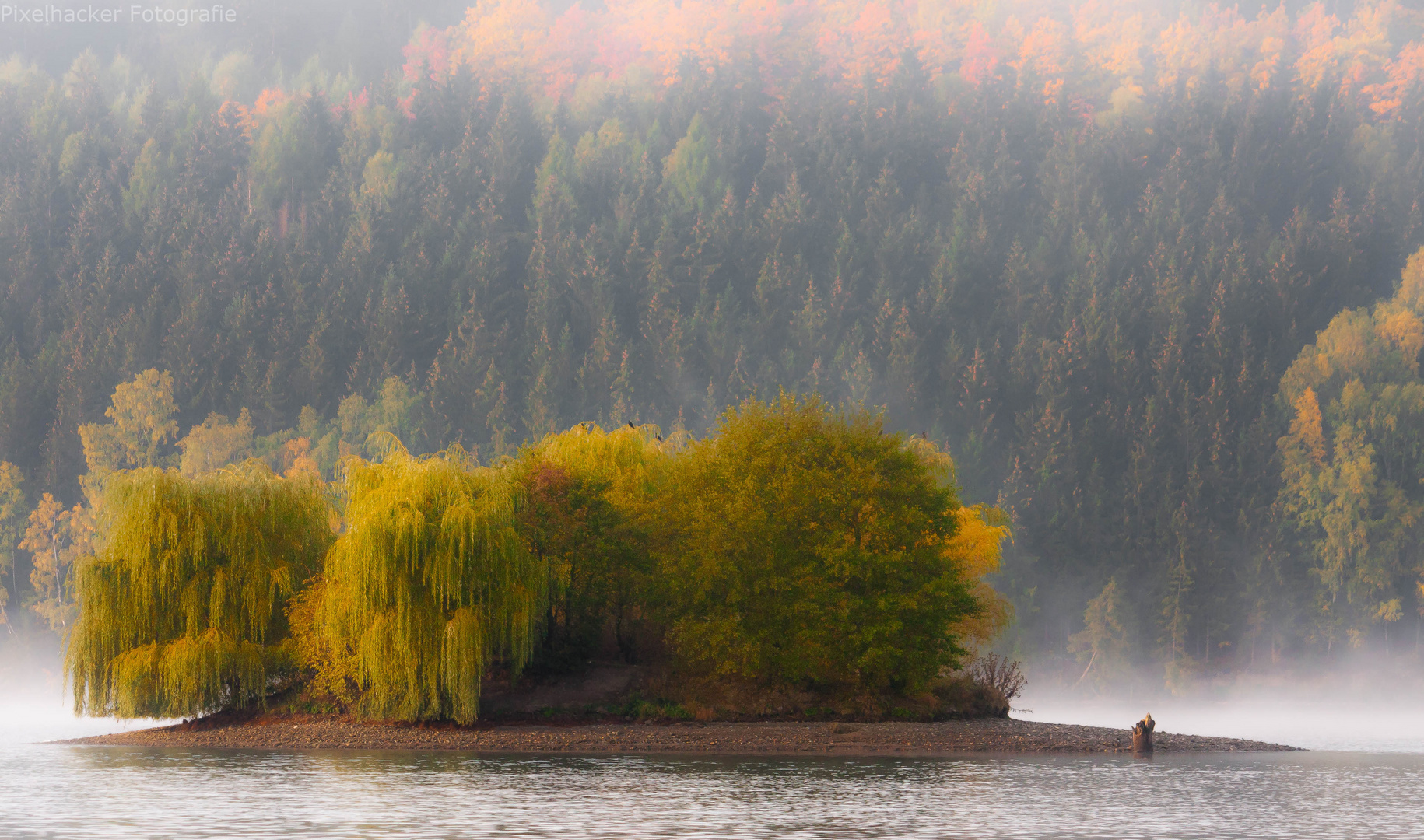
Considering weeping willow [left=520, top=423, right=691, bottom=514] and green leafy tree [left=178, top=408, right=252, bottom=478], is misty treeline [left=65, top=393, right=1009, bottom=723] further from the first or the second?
green leafy tree [left=178, top=408, right=252, bottom=478]

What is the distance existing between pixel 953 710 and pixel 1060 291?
105 m

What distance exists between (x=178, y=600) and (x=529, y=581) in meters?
14.6

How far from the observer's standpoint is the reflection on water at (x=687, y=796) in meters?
31.7

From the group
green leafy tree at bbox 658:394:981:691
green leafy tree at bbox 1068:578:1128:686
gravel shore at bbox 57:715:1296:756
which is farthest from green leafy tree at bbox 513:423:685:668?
green leafy tree at bbox 1068:578:1128:686

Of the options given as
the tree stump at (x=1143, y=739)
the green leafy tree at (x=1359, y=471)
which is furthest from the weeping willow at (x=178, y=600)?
the green leafy tree at (x=1359, y=471)

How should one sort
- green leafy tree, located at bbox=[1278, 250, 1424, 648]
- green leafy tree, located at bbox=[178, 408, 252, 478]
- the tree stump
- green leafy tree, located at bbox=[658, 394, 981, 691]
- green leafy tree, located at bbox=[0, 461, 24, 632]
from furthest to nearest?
1. green leafy tree, located at bbox=[0, 461, 24, 632]
2. green leafy tree, located at bbox=[178, 408, 252, 478]
3. green leafy tree, located at bbox=[1278, 250, 1424, 648]
4. green leafy tree, located at bbox=[658, 394, 981, 691]
5. the tree stump

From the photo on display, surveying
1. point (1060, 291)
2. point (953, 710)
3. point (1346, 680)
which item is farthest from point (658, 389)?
point (953, 710)

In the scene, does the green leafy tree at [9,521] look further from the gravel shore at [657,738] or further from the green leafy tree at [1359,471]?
the green leafy tree at [1359,471]

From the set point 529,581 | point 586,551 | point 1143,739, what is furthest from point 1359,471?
point 529,581

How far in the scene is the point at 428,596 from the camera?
5594cm

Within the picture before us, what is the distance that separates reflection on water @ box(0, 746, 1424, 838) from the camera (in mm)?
31719

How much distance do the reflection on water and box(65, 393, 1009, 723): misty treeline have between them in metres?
5.32

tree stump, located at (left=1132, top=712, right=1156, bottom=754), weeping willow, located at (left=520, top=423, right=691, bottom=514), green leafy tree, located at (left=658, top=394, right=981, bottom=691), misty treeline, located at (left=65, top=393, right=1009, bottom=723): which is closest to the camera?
tree stump, located at (left=1132, top=712, right=1156, bottom=754)

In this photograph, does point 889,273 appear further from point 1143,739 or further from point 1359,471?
point 1143,739
